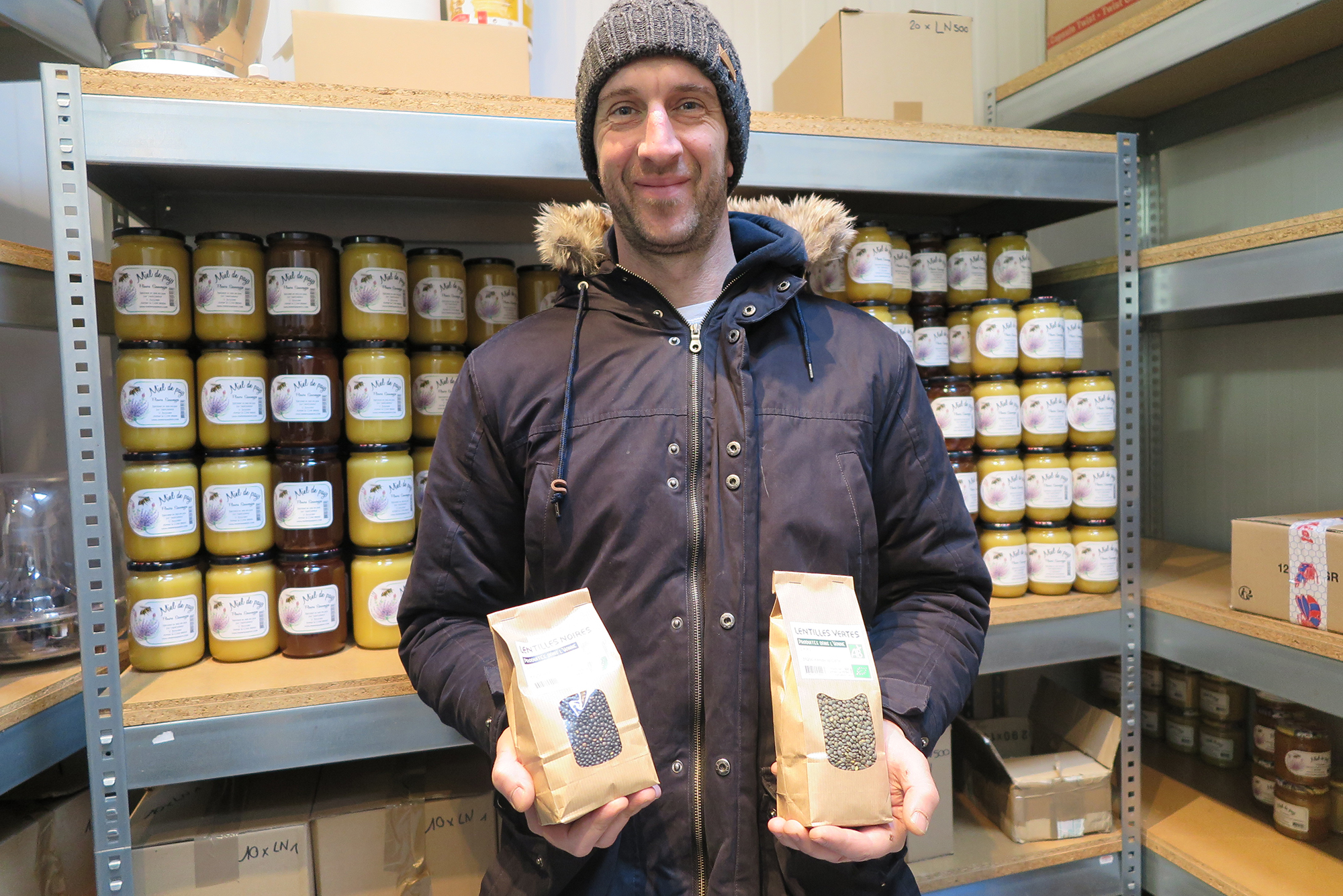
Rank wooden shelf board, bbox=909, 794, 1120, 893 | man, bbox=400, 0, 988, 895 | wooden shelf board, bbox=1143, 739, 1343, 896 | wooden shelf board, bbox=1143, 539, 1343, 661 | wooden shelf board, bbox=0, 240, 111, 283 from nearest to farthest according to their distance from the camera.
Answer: man, bbox=400, 0, 988, 895 < wooden shelf board, bbox=0, 240, 111, 283 < wooden shelf board, bbox=1143, 539, 1343, 661 < wooden shelf board, bbox=1143, 739, 1343, 896 < wooden shelf board, bbox=909, 794, 1120, 893

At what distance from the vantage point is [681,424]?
3.32 ft

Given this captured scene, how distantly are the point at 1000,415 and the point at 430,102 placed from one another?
1168 millimetres

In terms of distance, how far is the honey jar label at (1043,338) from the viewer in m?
1.58

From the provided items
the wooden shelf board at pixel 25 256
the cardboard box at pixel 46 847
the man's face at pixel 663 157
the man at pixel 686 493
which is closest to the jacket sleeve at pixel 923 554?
the man at pixel 686 493

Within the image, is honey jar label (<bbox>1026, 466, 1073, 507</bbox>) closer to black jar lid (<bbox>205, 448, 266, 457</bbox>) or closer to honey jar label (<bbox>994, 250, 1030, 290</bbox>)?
honey jar label (<bbox>994, 250, 1030, 290</bbox>)

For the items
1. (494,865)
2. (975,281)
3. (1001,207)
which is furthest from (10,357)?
(1001,207)

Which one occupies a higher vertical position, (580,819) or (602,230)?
(602,230)

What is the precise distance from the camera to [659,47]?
1.02 m

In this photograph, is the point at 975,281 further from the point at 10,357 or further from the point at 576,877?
the point at 10,357

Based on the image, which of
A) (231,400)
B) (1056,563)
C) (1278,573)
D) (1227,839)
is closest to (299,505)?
(231,400)

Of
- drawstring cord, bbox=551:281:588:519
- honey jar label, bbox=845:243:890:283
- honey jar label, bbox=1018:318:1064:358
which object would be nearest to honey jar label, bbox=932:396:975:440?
honey jar label, bbox=1018:318:1064:358

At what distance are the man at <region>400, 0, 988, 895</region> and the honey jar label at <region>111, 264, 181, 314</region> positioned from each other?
538mm

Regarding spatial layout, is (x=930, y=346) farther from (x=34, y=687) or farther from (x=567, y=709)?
(x=34, y=687)

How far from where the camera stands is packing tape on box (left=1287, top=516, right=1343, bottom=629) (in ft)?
4.30
